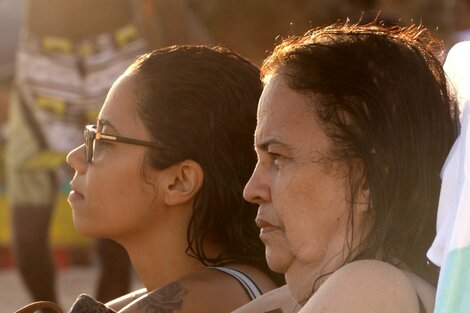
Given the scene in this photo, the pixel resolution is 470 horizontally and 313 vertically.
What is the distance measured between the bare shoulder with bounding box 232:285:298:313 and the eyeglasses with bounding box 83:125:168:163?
1.69 ft

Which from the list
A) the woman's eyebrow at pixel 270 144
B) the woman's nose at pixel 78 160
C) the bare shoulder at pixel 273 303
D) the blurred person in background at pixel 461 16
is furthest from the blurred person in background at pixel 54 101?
the blurred person in background at pixel 461 16

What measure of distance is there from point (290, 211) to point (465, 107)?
325 mm

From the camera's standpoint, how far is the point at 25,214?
639cm

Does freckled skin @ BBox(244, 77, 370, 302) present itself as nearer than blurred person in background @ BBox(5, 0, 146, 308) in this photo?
Yes

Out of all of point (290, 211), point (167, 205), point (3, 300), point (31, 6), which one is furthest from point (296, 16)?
point (290, 211)

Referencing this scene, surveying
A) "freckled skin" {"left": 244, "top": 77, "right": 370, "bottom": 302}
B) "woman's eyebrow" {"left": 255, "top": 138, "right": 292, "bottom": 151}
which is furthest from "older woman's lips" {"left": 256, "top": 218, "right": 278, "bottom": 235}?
"woman's eyebrow" {"left": 255, "top": 138, "right": 292, "bottom": 151}

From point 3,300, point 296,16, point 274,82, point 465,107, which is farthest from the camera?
point 296,16

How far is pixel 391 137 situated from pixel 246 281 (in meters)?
0.71

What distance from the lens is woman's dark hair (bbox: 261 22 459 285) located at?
6.92 feet

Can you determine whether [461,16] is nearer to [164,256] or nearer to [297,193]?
[164,256]

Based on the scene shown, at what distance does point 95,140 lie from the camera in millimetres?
2848

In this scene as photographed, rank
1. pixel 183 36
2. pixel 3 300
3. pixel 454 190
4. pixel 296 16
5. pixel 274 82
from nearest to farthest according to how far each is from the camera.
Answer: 1. pixel 454 190
2. pixel 274 82
3. pixel 183 36
4. pixel 3 300
5. pixel 296 16

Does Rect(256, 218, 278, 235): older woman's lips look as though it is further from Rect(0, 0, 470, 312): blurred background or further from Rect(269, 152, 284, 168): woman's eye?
Rect(0, 0, 470, 312): blurred background

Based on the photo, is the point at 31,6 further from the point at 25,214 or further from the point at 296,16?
the point at 296,16
